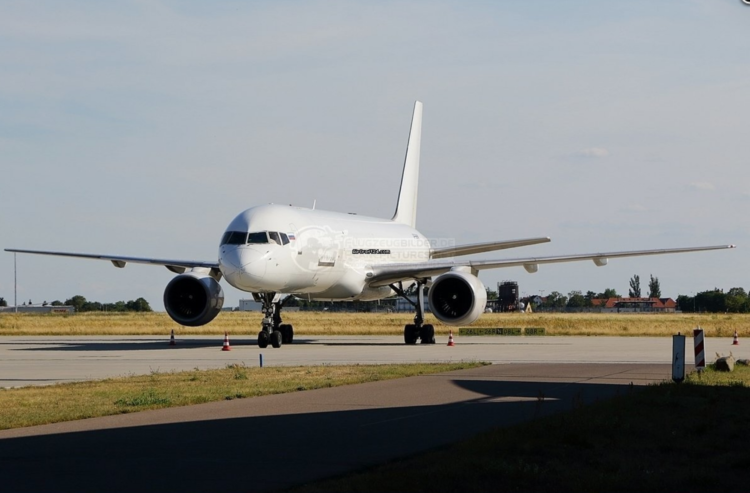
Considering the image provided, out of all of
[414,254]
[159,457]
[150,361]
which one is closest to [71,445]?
[159,457]

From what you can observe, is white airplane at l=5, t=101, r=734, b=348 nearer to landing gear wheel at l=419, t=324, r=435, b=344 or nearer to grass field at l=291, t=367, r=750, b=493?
landing gear wheel at l=419, t=324, r=435, b=344

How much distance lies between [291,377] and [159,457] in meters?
9.82

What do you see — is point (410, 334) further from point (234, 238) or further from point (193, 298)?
point (234, 238)

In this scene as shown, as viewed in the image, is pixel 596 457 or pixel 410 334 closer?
pixel 596 457

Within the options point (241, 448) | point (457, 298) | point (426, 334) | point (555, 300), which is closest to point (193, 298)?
point (426, 334)

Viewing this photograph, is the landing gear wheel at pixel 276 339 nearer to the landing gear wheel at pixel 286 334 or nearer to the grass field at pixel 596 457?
the landing gear wheel at pixel 286 334

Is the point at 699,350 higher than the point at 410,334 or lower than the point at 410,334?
lower

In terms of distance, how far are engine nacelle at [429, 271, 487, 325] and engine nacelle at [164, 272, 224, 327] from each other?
6793 mm

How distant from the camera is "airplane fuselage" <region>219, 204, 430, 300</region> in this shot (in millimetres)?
31250

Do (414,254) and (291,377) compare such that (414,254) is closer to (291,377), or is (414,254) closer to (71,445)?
(291,377)

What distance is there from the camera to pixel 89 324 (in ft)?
194

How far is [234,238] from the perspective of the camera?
31.8 m

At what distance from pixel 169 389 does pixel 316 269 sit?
16.5 m

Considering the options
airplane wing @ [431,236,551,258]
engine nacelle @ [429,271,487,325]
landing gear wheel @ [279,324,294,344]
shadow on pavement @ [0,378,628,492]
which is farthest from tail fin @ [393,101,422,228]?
shadow on pavement @ [0,378,628,492]
